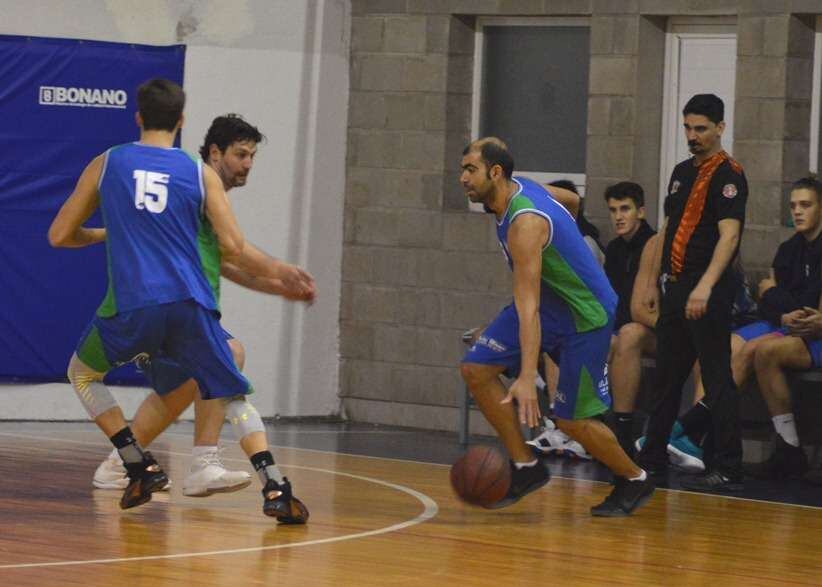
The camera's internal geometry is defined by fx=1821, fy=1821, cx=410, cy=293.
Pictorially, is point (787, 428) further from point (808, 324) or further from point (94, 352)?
point (94, 352)

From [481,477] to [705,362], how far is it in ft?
6.57

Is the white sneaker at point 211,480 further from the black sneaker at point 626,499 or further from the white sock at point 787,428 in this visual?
the white sock at point 787,428

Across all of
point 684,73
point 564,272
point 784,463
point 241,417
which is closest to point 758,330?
point 784,463

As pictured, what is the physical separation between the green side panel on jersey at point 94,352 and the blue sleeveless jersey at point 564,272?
174 centimetres

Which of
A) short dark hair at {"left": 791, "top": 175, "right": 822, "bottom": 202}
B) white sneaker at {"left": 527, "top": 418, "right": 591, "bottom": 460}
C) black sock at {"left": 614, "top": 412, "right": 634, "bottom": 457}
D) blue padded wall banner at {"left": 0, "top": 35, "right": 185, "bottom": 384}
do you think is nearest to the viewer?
short dark hair at {"left": 791, "top": 175, "right": 822, "bottom": 202}

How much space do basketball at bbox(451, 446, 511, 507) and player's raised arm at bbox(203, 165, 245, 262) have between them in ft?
4.57

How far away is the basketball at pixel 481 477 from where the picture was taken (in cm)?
779

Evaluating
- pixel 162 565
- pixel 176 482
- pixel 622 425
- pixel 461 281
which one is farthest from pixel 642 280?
pixel 162 565

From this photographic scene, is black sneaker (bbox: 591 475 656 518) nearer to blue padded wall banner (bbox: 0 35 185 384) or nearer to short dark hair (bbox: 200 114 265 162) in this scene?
short dark hair (bbox: 200 114 265 162)

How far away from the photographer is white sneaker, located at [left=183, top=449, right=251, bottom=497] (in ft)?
24.7

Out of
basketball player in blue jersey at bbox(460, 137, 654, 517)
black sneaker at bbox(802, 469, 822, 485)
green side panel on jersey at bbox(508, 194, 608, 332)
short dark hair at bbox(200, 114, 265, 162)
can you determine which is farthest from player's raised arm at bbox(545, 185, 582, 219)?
black sneaker at bbox(802, 469, 822, 485)

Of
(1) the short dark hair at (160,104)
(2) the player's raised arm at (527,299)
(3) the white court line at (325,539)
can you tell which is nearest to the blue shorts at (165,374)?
(1) the short dark hair at (160,104)

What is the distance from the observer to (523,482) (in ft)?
26.5

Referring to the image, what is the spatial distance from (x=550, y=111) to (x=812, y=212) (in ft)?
8.63
